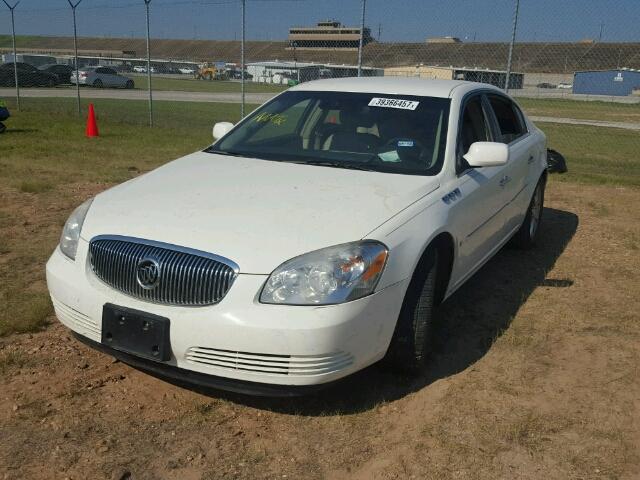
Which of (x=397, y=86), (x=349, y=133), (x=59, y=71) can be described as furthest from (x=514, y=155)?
(x=59, y=71)

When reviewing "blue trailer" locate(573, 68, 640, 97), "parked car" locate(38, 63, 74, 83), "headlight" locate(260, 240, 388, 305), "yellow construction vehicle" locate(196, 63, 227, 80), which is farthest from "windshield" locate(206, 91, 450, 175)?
"yellow construction vehicle" locate(196, 63, 227, 80)

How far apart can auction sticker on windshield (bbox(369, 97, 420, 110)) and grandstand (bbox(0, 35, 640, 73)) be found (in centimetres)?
1070

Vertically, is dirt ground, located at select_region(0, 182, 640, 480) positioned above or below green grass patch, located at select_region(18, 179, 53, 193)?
above

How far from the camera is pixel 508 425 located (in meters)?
2.94

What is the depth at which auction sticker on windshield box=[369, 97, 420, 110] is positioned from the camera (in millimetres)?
4148

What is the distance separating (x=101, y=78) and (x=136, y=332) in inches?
1588

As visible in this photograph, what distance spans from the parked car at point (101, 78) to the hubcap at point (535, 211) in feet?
124

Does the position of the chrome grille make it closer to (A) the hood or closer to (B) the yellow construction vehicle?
(A) the hood

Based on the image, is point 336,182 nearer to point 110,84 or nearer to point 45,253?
point 45,253

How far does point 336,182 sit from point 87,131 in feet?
36.1

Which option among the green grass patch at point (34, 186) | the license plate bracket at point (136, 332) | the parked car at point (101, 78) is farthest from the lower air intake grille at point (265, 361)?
the parked car at point (101, 78)

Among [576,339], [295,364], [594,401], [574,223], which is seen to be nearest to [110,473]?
[295,364]

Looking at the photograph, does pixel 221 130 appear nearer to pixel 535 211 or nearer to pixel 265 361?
pixel 265 361

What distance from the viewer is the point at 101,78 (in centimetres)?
3956
